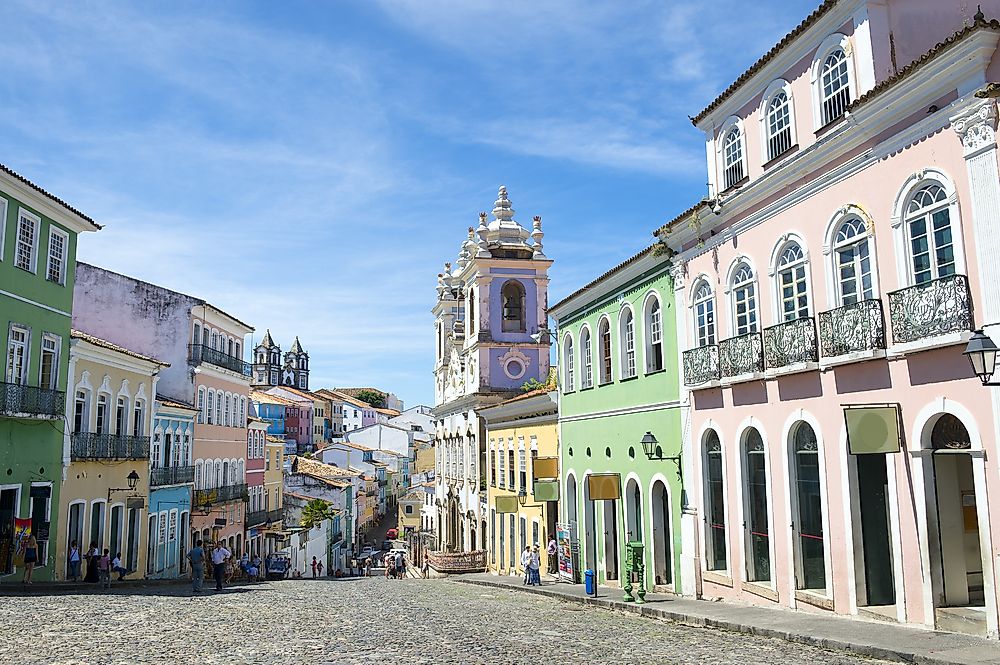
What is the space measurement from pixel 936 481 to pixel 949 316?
232 cm

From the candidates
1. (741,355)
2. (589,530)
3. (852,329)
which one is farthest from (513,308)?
(852,329)

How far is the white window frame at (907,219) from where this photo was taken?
431 inches

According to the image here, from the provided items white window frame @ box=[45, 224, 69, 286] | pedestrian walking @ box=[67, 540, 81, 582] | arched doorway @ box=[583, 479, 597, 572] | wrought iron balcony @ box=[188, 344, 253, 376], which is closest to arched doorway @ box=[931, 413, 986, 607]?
arched doorway @ box=[583, 479, 597, 572]

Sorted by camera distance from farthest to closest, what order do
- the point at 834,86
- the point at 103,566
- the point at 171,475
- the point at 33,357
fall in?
the point at 171,475 → the point at 103,566 → the point at 33,357 → the point at 834,86

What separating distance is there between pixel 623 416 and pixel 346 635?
34.6ft

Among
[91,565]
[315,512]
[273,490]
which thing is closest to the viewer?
[91,565]

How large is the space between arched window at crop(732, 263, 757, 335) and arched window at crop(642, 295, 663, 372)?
3.34 meters

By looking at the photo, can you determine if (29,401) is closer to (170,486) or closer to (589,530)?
(170,486)

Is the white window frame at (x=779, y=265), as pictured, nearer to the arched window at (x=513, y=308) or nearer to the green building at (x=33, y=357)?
the green building at (x=33, y=357)

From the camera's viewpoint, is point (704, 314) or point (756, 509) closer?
point (756, 509)

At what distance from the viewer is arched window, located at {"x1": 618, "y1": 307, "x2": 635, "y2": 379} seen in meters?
21.5

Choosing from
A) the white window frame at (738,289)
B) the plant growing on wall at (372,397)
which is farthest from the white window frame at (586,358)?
the plant growing on wall at (372,397)

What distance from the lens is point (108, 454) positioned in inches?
1040

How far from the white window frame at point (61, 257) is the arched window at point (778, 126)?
1802 centimetres
